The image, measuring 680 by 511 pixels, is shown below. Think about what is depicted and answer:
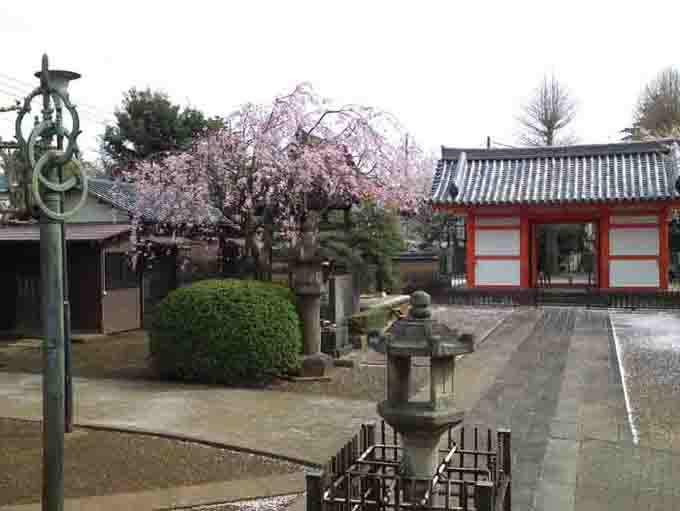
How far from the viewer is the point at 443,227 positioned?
121ft

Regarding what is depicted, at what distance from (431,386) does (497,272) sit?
19513mm

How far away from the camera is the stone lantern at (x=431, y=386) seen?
4613 mm

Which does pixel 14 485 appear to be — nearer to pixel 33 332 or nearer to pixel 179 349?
pixel 179 349

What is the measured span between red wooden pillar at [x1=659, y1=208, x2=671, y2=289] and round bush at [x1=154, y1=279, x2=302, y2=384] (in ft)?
51.9

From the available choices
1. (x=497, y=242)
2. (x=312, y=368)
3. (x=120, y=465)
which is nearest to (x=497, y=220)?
(x=497, y=242)

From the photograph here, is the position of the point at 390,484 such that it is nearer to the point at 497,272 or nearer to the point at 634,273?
the point at 497,272

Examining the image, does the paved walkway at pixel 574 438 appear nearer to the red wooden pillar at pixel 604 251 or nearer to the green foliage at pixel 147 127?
the red wooden pillar at pixel 604 251

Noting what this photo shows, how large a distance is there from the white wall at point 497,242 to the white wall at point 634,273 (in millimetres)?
3052

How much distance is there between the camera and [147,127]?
31.0 meters

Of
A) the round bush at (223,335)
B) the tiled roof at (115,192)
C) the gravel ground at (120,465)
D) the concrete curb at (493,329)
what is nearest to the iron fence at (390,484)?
the gravel ground at (120,465)

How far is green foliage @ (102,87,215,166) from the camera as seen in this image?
3081 centimetres

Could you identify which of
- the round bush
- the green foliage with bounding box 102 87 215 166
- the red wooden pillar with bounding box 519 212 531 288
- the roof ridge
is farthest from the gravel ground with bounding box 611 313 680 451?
the green foliage with bounding box 102 87 215 166

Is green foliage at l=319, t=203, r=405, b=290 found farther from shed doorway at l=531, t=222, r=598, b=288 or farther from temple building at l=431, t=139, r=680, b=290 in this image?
shed doorway at l=531, t=222, r=598, b=288

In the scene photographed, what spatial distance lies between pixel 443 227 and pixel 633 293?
15496 mm
